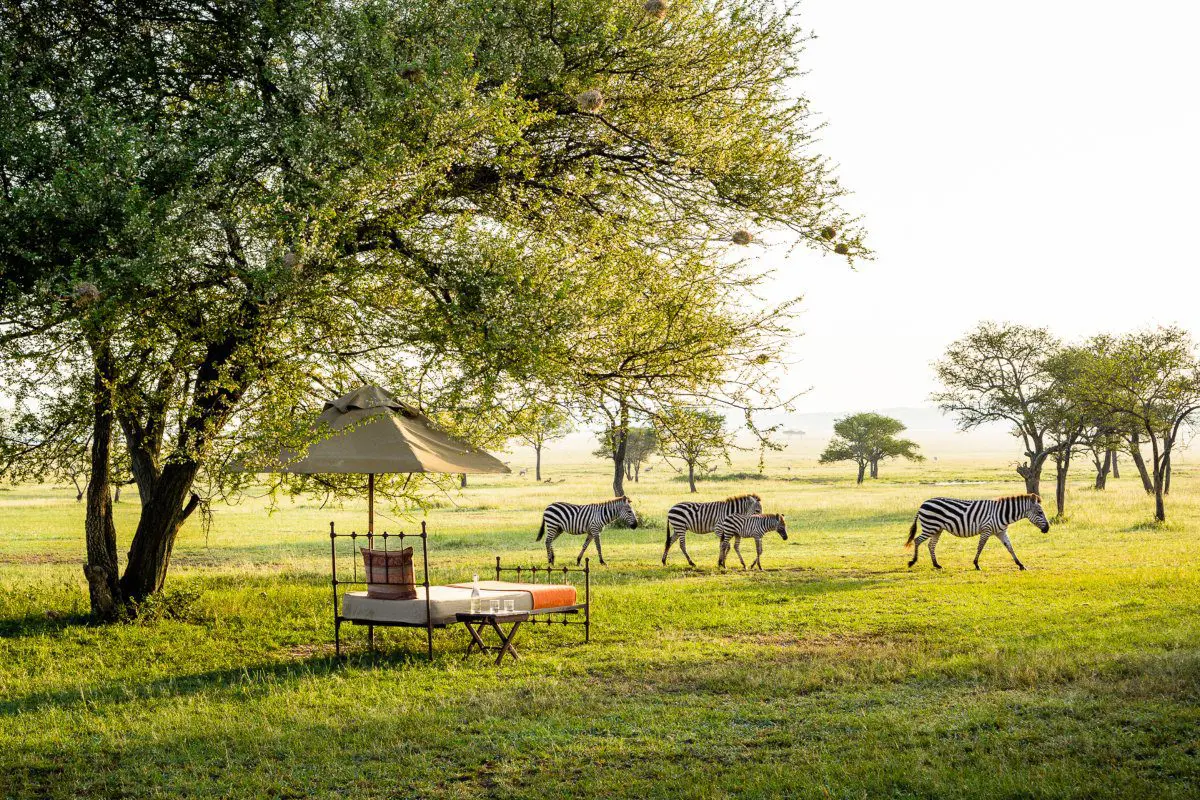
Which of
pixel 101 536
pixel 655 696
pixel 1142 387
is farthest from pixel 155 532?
pixel 1142 387

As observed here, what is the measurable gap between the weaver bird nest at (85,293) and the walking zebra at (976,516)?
1888 cm

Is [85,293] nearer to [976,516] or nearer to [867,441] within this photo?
[976,516]

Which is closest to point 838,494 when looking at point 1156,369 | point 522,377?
point 1156,369

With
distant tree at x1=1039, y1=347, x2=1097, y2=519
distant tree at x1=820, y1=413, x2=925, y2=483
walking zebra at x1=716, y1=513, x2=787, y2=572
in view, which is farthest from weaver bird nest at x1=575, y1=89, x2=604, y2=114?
distant tree at x1=820, y1=413, x2=925, y2=483

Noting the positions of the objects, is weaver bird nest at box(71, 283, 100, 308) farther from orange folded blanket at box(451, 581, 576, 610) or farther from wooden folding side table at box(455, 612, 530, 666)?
orange folded blanket at box(451, 581, 576, 610)

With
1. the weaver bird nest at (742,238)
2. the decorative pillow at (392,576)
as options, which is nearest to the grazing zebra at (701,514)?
the weaver bird nest at (742,238)

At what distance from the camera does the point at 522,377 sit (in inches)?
543

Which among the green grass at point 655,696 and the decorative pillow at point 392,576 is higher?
the decorative pillow at point 392,576

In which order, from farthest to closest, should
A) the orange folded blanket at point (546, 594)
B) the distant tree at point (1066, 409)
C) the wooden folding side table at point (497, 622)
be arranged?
the distant tree at point (1066, 409), the orange folded blanket at point (546, 594), the wooden folding side table at point (497, 622)

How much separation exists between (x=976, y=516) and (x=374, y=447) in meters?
16.5

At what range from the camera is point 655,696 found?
10430 millimetres

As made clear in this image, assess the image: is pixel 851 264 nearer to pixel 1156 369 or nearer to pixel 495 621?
pixel 495 621

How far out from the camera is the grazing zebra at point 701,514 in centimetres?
2561

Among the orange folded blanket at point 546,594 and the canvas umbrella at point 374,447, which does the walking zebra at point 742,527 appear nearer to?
the orange folded blanket at point 546,594
